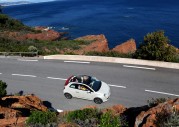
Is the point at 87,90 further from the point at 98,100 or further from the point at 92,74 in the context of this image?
the point at 92,74

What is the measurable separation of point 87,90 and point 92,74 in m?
4.72

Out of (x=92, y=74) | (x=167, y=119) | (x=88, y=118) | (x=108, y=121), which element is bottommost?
(x=92, y=74)

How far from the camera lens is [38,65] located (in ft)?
89.9

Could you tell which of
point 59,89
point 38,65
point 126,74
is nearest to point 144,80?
point 126,74

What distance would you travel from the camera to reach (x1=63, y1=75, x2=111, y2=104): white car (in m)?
19.2

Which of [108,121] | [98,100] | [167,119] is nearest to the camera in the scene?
[167,119]

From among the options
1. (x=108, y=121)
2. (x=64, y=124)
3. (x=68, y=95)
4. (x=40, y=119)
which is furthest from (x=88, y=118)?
(x=68, y=95)

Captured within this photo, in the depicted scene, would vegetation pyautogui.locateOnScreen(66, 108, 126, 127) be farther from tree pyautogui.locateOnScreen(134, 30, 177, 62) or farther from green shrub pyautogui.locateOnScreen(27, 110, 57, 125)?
tree pyautogui.locateOnScreen(134, 30, 177, 62)

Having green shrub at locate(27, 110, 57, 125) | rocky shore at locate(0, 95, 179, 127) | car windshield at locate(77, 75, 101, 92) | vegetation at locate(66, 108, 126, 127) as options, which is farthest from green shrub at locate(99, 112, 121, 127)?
car windshield at locate(77, 75, 101, 92)

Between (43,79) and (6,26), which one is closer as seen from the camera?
(43,79)

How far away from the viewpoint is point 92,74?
24.1 m

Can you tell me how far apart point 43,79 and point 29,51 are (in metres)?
8.33

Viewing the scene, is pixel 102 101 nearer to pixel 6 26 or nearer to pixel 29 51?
pixel 29 51

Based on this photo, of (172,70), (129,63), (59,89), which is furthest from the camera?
(129,63)
